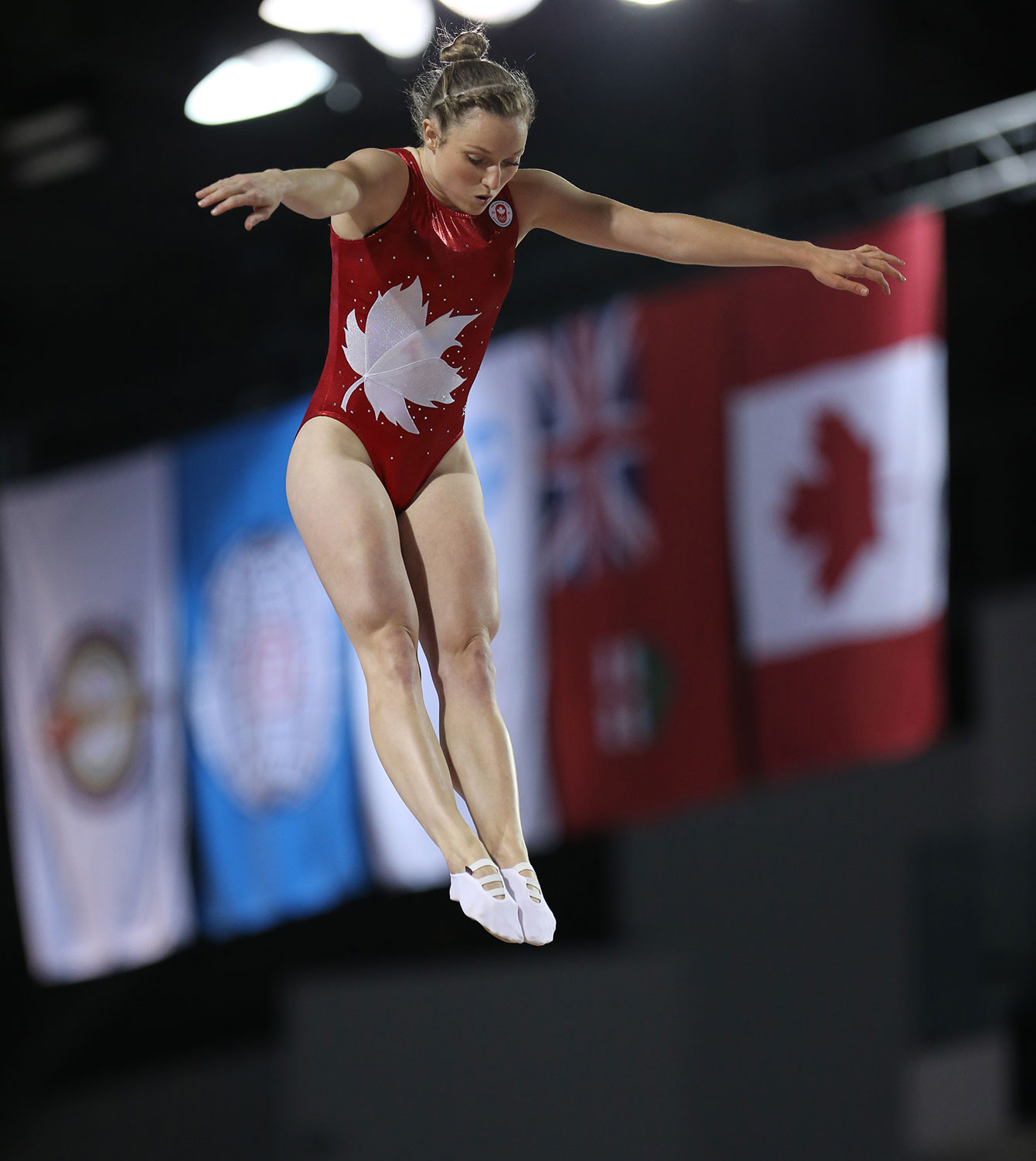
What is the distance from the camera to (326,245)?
181 inches

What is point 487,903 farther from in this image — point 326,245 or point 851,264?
point 326,245

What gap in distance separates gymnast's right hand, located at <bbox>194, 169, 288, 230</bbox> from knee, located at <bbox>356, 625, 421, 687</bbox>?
1.86 feet

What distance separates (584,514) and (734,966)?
5324mm

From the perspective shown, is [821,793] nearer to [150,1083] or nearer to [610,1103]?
[610,1103]

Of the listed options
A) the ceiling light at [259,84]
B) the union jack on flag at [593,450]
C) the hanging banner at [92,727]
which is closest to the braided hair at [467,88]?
the ceiling light at [259,84]

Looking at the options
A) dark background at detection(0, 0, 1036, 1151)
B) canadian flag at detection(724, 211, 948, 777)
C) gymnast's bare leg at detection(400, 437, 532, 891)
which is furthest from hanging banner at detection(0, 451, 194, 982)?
gymnast's bare leg at detection(400, 437, 532, 891)

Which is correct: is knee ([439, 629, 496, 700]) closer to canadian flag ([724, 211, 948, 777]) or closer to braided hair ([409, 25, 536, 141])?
braided hair ([409, 25, 536, 141])

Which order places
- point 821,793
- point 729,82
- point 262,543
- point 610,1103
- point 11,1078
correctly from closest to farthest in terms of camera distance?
point 262,543, point 729,82, point 610,1103, point 821,793, point 11,1078

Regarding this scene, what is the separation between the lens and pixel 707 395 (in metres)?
8.07

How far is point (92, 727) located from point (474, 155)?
23.6ft

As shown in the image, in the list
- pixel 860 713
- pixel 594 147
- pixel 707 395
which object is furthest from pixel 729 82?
pixel 594 147

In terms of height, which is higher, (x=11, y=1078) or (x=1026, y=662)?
(x=1026, y=662)

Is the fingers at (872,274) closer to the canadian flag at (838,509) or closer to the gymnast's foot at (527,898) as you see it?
the gymnast's foot at (527,898)

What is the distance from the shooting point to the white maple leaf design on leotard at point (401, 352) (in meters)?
2.03
